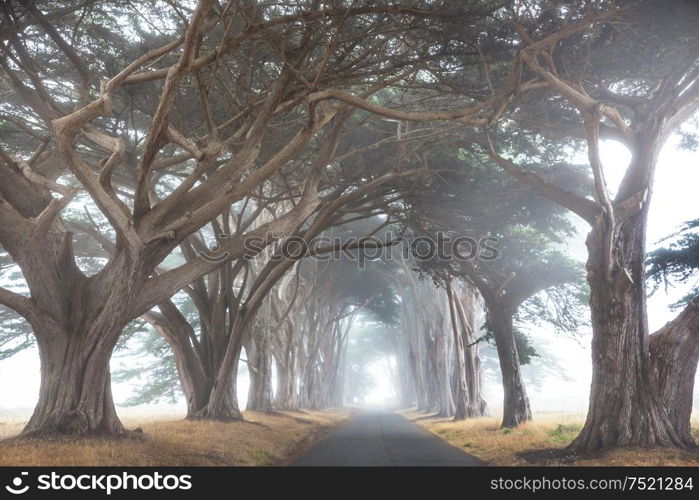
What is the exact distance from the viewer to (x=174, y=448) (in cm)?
806

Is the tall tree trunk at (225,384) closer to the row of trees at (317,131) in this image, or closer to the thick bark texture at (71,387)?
the row of trees at (317,131)

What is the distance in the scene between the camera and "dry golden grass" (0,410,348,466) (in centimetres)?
627

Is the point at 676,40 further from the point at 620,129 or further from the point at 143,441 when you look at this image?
the point at 143,441

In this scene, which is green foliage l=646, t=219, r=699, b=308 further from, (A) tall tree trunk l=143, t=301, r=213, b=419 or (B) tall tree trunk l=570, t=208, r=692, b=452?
(A) tall tree trunk l=143, t=301, r=213, b=419

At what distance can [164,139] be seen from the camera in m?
7.79

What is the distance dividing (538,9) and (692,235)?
478 centimetres

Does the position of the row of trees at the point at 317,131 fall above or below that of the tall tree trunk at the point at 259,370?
above

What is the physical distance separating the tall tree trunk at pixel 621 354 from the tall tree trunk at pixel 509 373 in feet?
17.3

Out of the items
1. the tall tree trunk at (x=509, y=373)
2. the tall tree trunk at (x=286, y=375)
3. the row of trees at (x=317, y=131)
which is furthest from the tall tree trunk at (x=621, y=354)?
the tall tree trunk at (x=286, y=375)

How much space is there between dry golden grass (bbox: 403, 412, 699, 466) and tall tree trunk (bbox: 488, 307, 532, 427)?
1.49 feet

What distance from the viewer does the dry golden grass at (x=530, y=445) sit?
7.37 meters
